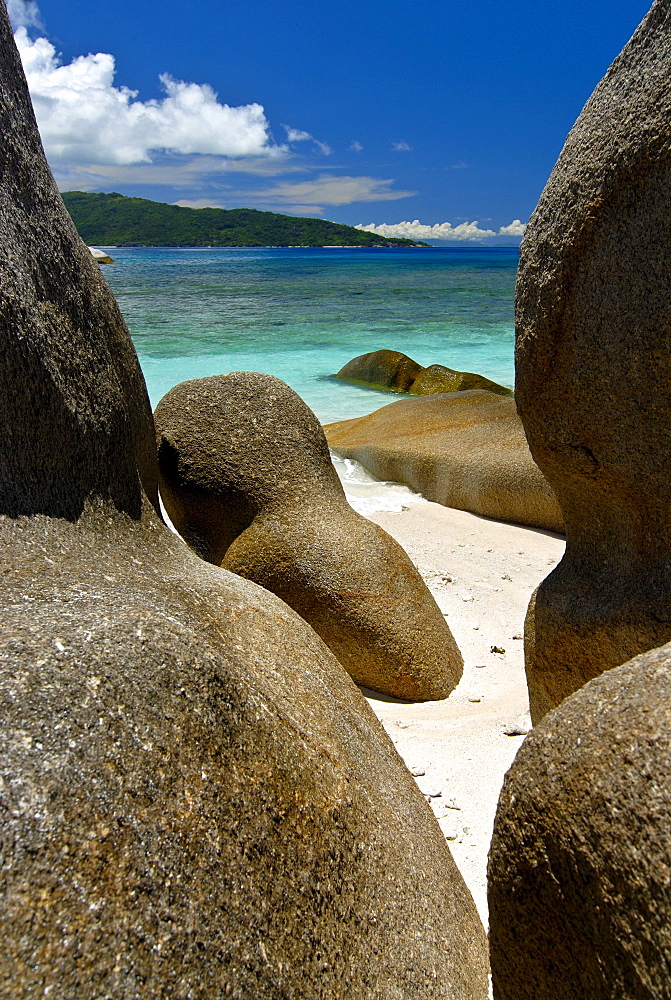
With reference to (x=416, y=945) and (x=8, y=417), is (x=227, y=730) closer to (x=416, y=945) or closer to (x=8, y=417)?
(x=416, y=945)

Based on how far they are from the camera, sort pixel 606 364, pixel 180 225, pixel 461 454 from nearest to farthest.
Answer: pixel 606 364, pixel 461 454, pixel 180 225

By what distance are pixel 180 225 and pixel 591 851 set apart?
101532mm

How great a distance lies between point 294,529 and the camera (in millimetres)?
3209

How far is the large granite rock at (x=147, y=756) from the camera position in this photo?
114 centimetres

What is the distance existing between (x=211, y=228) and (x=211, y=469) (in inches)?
3937

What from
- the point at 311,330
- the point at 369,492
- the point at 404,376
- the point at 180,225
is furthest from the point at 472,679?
the point at 180,225

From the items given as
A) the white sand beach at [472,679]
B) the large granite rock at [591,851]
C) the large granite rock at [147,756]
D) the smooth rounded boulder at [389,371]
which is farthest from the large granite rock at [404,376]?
the large granite rock at [591,851]

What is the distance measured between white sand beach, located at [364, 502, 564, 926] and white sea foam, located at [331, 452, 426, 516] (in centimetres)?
19

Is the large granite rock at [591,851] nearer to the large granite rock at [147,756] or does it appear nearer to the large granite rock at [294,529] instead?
the large granite rock at [147,756]

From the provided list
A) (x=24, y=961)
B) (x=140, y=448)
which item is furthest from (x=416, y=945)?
(x=140, y=448)

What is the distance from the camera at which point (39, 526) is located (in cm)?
192

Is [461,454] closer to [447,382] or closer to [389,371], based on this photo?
[447,382]

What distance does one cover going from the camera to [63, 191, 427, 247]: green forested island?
300ft

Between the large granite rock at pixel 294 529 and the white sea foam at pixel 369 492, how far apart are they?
7.23ft
